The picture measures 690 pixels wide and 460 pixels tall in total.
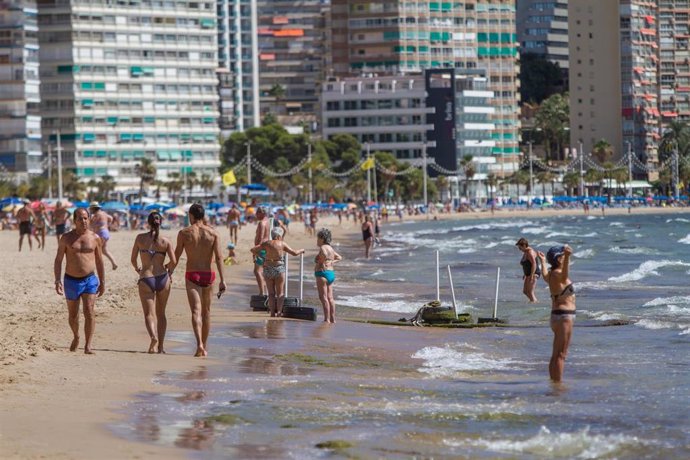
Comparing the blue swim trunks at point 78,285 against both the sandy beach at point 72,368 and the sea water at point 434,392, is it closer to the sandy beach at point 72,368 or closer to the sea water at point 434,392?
the sandy beach at point 72,368

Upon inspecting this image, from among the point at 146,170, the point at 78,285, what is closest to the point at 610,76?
the point at 146,170

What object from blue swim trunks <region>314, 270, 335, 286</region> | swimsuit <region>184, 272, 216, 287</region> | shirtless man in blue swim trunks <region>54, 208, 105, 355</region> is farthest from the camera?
blue swim trunks <region>314, 270, 335, 286</region>

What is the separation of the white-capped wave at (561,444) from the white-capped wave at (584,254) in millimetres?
37469

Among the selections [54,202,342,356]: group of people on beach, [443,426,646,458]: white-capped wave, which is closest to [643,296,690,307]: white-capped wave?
[54,202,342,356]: group of people on beach

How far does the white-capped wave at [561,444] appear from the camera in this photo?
33.6ft

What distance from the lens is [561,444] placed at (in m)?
10.5

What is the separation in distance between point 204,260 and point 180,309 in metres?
7.36

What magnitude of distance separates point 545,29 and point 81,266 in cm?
18559

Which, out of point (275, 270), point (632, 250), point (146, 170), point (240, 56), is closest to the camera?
point (275, 270)

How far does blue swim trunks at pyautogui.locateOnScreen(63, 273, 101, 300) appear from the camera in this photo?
14234 millimetres

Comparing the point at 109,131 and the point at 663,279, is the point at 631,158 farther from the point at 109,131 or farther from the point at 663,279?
the point at 663,279

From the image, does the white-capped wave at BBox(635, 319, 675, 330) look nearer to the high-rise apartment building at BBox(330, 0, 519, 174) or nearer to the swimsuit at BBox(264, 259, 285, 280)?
the swimsuit at BBox(264, 259, 285, 280)

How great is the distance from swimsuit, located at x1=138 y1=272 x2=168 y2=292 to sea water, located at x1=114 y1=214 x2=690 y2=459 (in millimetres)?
997

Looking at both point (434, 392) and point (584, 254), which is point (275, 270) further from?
point (584, 254)
